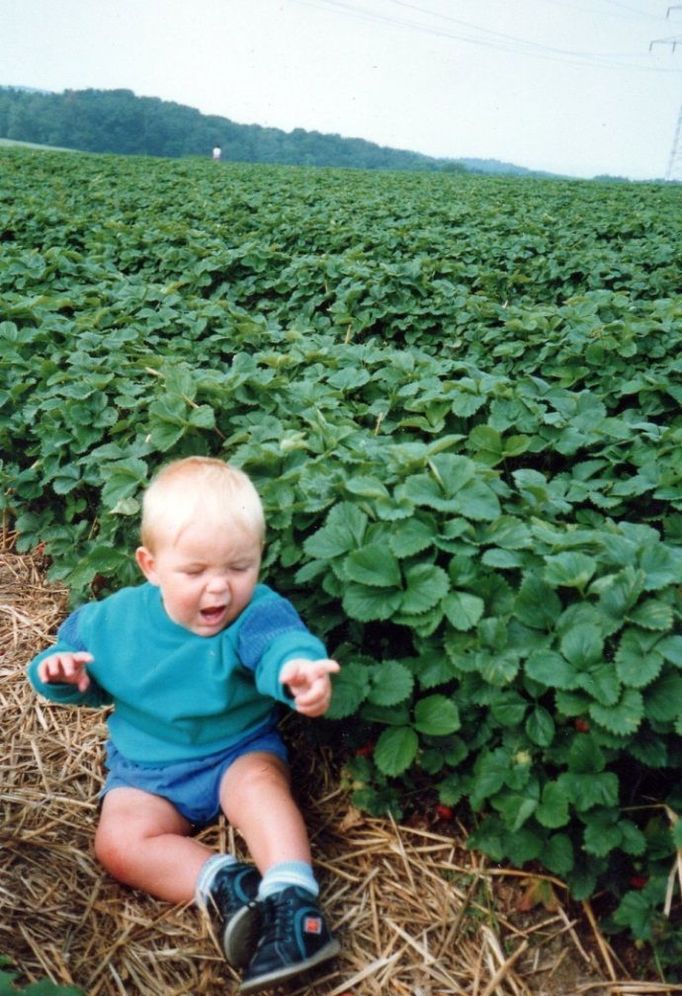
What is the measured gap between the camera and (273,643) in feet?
5.70

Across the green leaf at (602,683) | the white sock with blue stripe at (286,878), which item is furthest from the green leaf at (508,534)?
the white sock with blue stripe at (286,878)

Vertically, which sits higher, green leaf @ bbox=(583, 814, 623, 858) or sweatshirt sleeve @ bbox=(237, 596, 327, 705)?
sweatshirt sleeve @ bbox=(237, 596, 327, 705)

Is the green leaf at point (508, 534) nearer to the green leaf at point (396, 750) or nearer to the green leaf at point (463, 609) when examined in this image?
the green leaf at point (463, 609)

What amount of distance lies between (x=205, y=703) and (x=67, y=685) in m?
0.32

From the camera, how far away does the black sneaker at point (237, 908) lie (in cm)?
158

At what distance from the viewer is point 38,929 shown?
1.73 metres

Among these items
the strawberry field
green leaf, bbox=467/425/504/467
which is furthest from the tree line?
green leaf, bbox=467/425/504/467

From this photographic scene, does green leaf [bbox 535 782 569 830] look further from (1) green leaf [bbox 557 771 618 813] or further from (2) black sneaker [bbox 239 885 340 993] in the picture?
(2) black sneaker [bbox 239 885 340 993]

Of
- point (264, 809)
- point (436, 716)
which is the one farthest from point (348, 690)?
point (264, 809)

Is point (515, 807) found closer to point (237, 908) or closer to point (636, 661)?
point (636, 661)

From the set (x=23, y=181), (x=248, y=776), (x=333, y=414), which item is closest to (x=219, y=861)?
(x=248, y=776)

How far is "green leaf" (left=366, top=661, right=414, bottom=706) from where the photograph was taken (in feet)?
5.78

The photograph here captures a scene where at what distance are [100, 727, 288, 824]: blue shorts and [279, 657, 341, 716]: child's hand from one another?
352mm

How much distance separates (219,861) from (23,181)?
1288cm
